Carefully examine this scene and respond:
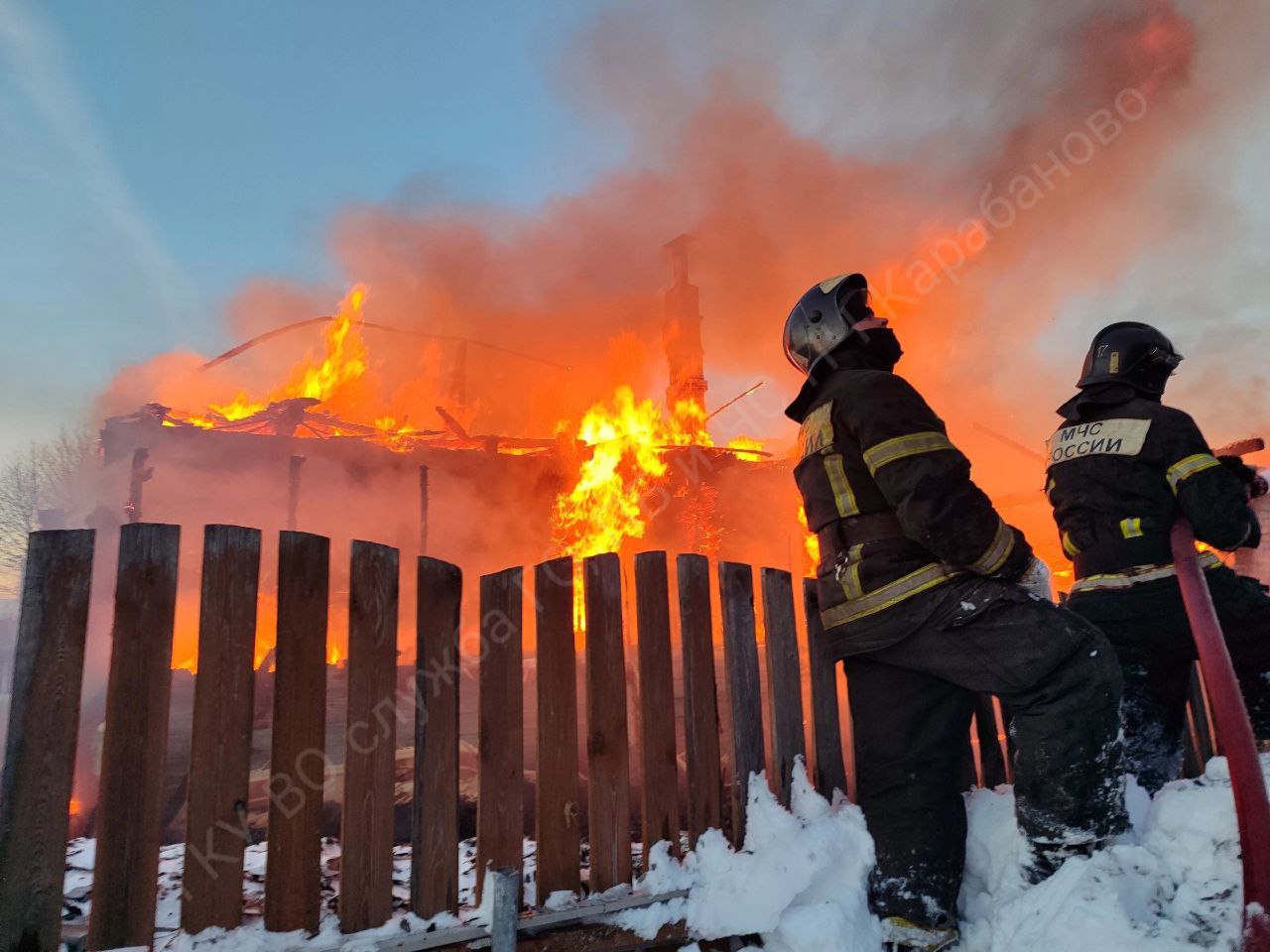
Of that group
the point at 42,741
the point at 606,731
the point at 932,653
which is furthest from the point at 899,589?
the point at 42,741

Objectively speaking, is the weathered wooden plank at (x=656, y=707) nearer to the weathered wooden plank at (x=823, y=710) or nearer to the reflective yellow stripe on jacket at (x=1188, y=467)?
the weathered wooden plank at (x=823, y=710)

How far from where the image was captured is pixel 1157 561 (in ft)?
10.5

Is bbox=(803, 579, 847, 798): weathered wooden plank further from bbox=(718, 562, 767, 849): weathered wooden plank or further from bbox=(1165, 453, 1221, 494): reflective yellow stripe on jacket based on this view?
bbox=(1165, 453, 1221, 494): reflective yellow stripe on jacket

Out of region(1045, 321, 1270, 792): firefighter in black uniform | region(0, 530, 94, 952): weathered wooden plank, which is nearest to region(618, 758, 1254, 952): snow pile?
region(1045, 321, 1270, 792): firefighter in black uniform

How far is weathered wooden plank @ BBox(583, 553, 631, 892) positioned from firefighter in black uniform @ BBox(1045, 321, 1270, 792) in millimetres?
2176

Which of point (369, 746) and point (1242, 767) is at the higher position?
point (369, 746)

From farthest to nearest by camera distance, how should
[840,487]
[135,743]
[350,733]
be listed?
1. [840,487]
2. [350,733]
3. [135,743]

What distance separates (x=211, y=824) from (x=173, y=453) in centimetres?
1405

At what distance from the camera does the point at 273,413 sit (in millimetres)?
15039

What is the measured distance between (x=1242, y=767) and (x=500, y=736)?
2.32 metres

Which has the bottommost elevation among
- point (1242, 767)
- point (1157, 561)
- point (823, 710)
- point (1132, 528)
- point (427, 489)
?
point (1242, 767)

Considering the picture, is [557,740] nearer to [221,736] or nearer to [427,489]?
[221,736]

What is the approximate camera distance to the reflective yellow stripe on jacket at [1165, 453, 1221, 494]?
311 cm

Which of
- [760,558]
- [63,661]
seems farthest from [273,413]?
[63,661]
